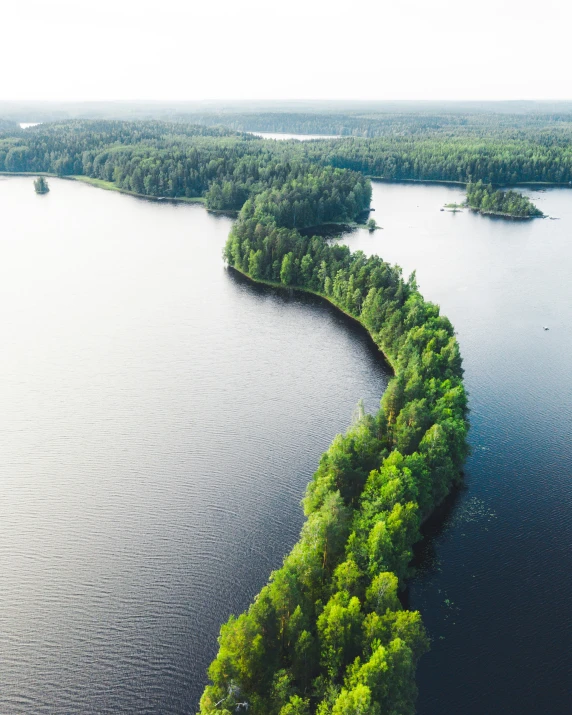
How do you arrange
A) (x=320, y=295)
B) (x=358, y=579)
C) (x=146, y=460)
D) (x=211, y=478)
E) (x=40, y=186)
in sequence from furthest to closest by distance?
(x=40, y=186), (x=320, y=295), (x=146, y=460), (x=211, y=478), (x=358, y=579)

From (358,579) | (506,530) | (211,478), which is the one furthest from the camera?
(211,478)

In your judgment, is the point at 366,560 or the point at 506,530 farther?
the point at 506,530

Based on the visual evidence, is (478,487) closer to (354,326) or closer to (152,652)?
(152,652)

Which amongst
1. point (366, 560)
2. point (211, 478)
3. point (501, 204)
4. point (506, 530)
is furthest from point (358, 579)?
point (501, 204)

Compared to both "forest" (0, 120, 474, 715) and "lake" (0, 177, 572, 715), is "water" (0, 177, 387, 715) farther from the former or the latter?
"forest" (0, 120, 474, 715)

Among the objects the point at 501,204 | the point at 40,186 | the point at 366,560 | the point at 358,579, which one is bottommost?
the point at 40,186

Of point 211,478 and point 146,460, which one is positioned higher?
point 211,478

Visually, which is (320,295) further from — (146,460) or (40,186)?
(40,186)
